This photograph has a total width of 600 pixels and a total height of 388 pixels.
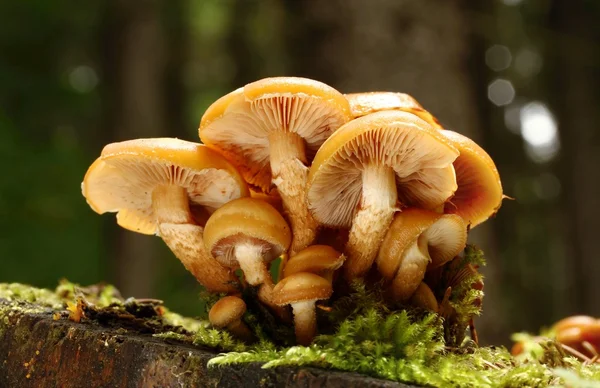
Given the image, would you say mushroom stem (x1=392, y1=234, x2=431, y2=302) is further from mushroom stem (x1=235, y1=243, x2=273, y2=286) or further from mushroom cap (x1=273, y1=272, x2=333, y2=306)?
mushroom stem (x1=235, y1=243, x2=273, y2=286)

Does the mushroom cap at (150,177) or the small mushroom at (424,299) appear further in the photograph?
the small mushroom at (424,299)

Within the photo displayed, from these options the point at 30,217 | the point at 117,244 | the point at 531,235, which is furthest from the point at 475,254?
the point at 531,235

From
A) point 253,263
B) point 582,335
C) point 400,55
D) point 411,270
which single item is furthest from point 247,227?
point 400,55

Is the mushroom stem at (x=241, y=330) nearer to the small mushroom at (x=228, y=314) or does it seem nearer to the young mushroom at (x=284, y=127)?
the small mushroom at (x=228, y=314)

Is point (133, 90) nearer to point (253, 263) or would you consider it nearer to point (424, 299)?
point (253, 263)

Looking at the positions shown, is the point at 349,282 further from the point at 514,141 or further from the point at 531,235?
the point at 531,235

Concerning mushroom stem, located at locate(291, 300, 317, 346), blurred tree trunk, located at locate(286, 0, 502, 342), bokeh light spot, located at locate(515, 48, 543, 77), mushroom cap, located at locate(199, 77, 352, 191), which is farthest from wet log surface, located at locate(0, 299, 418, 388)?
bokeh light spot, located at locate(515, 48, 543, 77)

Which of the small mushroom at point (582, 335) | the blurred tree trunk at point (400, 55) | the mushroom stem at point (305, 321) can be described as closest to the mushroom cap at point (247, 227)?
the mushroom stem at point (305, 321)
